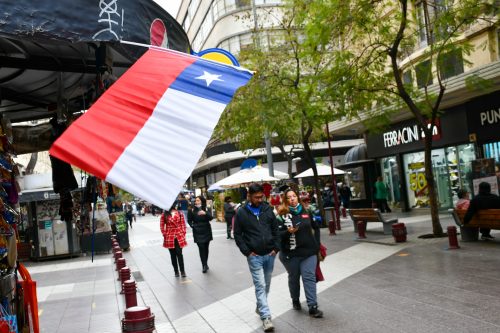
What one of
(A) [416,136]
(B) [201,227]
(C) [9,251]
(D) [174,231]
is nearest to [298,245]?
(C) [9,251]

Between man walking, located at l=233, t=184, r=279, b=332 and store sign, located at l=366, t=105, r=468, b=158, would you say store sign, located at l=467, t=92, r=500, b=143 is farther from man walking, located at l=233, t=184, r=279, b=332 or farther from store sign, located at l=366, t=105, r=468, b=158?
man walking, located at l=233, t=184, r=279, b=332

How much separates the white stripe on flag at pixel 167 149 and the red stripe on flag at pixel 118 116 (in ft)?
0.14

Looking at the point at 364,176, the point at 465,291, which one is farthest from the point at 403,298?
the point at 364,176

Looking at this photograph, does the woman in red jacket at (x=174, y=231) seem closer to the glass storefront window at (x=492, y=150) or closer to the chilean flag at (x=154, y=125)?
the chilean flag at (x=154, y=125)

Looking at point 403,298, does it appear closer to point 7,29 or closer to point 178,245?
point 178,245

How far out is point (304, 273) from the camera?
7379 mm

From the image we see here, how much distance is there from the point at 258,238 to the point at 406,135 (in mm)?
18512

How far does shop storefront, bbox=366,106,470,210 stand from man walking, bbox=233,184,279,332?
14087 mm

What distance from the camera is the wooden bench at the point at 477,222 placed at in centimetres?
1185

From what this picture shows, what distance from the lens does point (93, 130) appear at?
7.93 ft

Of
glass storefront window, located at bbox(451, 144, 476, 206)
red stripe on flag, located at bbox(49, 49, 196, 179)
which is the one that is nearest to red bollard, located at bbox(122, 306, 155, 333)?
red stripe on flag, located at bbox(49, 49, 196, 179)

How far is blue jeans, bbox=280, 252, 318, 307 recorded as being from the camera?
24.0ft

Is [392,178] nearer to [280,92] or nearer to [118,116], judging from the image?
[280,92]

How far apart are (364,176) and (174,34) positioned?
1004 inches
